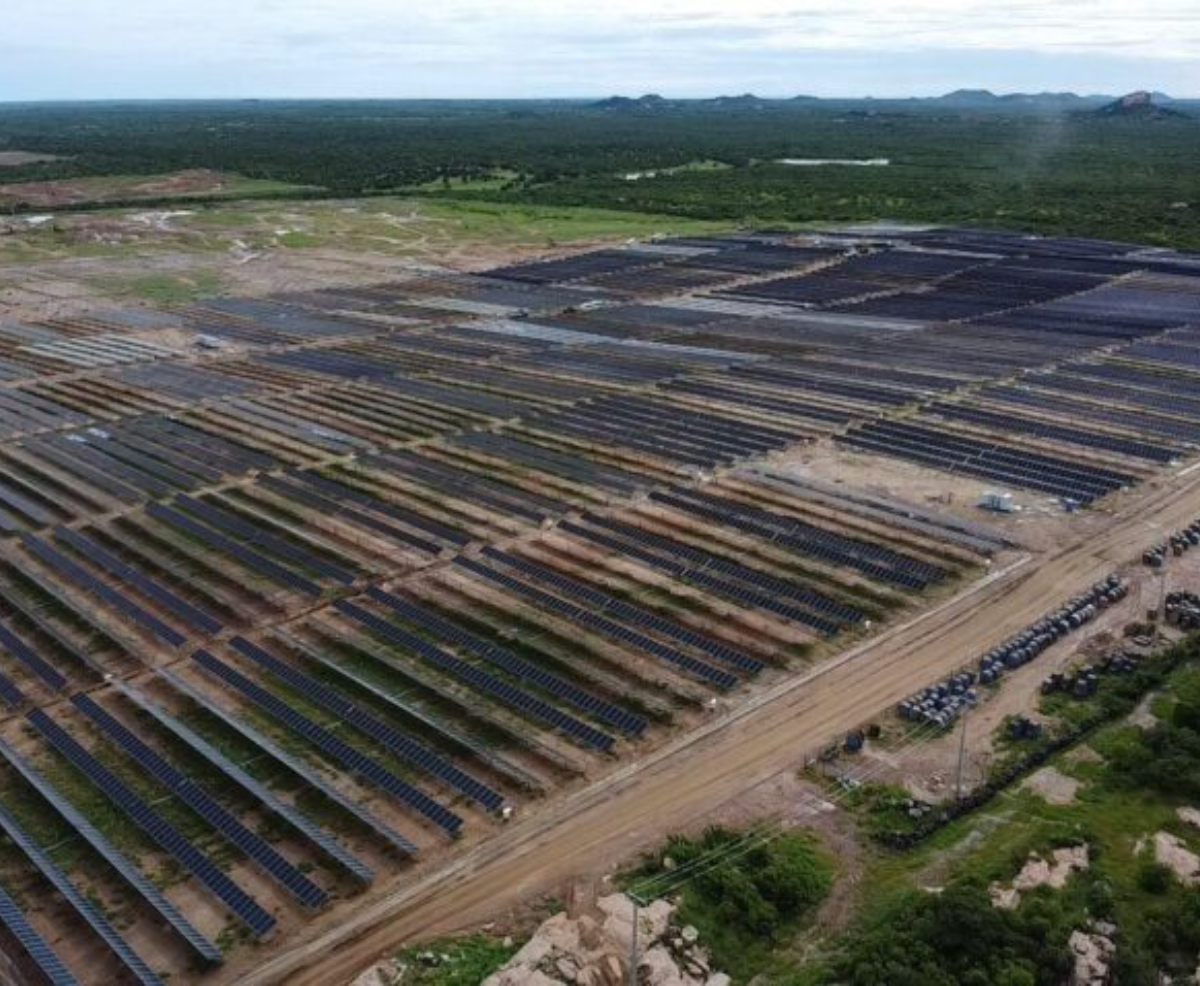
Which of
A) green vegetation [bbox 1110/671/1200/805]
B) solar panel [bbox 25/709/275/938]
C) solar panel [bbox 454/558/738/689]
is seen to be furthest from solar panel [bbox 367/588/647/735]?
green vegetation [bbox 1110/671/1200/805]

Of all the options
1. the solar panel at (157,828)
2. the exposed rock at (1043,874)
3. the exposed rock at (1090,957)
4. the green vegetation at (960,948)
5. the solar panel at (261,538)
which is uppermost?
the green vegetation at (960,948)

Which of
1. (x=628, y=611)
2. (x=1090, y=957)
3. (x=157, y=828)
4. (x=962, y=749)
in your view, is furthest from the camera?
(x=628, y=611)

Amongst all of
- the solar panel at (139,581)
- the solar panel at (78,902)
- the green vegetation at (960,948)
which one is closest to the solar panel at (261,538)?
the solar panel at (139,581)

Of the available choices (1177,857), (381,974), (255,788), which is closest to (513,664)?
(255,788)

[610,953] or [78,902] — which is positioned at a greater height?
[610,953]

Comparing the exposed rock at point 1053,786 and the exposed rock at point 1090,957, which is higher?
the exposed rock at point 1090,957

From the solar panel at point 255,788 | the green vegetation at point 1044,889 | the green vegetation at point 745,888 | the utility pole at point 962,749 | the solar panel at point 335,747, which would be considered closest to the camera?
the green vegetation at point 1044,889

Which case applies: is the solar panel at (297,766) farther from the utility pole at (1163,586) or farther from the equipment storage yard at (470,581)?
the utility pole at (1163,586)

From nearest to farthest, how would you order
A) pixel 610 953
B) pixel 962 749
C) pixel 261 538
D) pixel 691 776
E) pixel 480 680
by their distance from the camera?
pixel 610 953
pixel 962 749
pixel 691 776
pixel 480 680
pixel 261 538

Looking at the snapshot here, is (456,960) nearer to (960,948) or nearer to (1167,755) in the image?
(960,948)
